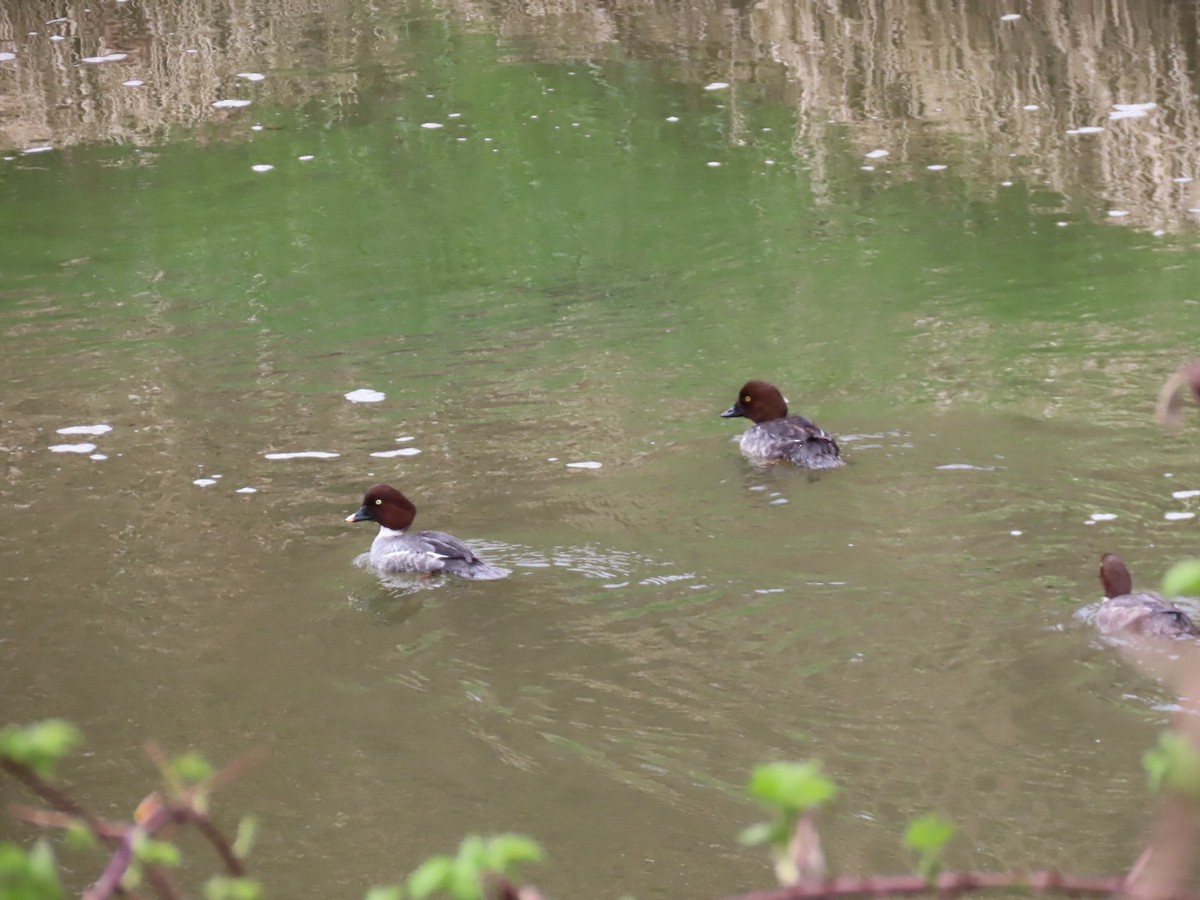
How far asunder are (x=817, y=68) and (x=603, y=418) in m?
7.39

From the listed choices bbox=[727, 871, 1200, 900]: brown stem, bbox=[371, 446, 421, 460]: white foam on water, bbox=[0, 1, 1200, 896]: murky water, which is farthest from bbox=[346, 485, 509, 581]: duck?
bbox=[727, 871, 1200, 900]: brown stem

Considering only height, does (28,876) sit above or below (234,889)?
above

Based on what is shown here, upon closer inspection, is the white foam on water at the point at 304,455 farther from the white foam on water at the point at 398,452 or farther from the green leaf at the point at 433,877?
the green leaf at the point at 433,877

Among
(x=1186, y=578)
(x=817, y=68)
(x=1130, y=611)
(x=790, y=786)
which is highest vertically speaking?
(x=817, y=68)

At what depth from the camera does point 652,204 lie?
12.6 meters

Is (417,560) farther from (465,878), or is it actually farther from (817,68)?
(817,68)

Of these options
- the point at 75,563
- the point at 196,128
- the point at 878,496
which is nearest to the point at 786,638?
the point at 878,496

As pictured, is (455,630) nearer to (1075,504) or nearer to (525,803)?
(525,803)

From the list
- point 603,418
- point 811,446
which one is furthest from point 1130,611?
point 603,418

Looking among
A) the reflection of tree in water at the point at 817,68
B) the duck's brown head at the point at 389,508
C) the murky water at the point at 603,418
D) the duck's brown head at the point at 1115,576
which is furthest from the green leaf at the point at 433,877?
the reflection of tree in water at the point at 817,68

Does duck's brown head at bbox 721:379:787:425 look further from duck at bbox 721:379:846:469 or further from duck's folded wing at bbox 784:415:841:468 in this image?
duck's folded wing at bbox 784:415:841:468

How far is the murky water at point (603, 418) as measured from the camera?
542cm

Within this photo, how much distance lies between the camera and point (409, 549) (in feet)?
22.8

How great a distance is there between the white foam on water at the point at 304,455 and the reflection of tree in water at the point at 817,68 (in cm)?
588
